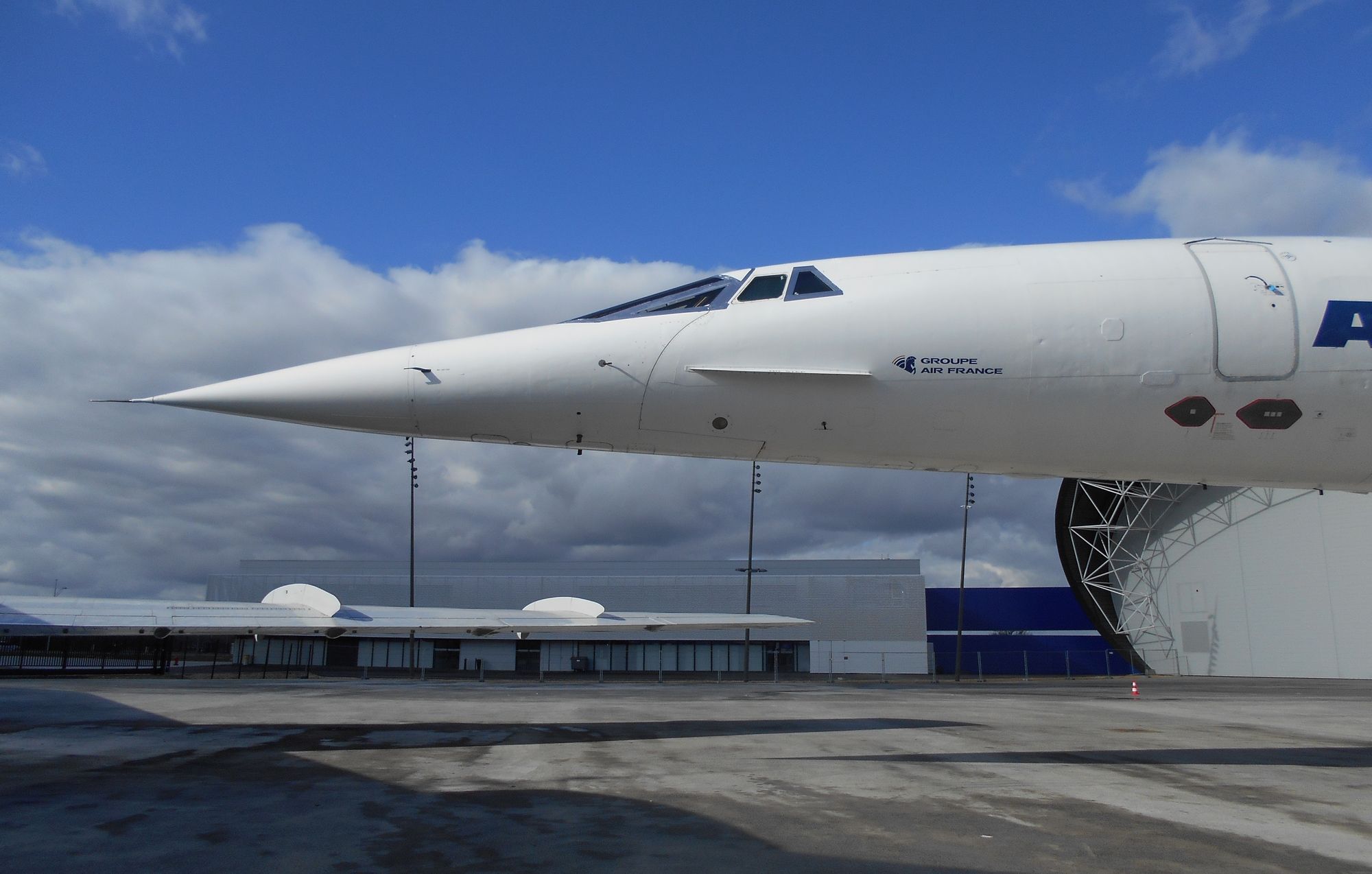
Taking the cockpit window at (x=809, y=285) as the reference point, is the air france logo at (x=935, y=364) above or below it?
below

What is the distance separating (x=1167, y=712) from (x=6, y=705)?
2010 cm

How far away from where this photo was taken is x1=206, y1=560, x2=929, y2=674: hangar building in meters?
47.4

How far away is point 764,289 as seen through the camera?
25.5ft

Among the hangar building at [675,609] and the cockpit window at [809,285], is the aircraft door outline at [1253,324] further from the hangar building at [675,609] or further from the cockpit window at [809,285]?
the hangar building at [675,609]

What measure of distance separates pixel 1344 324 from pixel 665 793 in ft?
22.2

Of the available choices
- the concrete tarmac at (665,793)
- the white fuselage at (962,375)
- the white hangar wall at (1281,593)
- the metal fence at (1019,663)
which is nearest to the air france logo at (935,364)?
the white fuselage at (962,375)

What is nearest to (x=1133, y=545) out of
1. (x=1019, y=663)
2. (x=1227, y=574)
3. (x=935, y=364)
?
(x=1227, y=574)

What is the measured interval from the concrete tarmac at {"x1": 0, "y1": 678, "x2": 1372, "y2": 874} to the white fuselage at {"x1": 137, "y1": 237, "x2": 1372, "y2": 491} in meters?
2.86

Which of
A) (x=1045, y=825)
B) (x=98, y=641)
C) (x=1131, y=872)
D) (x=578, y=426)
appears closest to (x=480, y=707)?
(x=578, y=426)

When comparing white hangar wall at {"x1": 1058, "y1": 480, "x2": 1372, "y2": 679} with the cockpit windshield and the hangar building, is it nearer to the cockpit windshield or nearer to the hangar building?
the hangar building

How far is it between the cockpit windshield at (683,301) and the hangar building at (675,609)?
1560 inches

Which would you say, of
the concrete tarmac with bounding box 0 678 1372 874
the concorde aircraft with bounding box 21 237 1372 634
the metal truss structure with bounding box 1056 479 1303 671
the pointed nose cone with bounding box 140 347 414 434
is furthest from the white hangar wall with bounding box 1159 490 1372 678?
the pointed nose cone with bounding box 140 347 414 434

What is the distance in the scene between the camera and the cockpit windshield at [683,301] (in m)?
7.82

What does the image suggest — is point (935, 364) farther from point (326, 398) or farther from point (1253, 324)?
point (326, 398)
